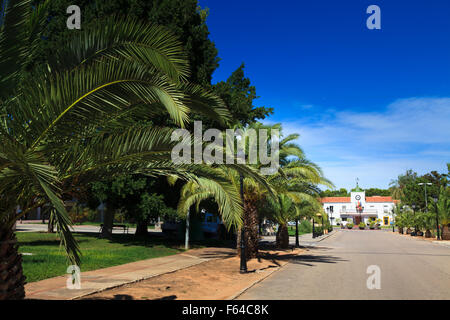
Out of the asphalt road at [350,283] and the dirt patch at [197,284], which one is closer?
the dirt patch at [197,284]

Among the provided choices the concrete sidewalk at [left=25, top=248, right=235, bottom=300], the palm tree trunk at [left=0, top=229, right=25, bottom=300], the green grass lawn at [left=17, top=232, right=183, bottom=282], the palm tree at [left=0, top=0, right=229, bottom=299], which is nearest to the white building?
the green grass lawn at [left=17, top=232, right=183, bottom=282]

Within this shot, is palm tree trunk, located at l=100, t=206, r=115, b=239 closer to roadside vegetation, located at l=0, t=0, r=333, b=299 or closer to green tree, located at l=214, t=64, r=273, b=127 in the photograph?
green tree, located at l=214, t=64, r=273, b=127

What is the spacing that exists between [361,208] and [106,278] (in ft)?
329

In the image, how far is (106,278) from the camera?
10070mm

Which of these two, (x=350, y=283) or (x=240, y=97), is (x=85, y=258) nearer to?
(x=350, y=283)

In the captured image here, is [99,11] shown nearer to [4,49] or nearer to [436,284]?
[4,49]

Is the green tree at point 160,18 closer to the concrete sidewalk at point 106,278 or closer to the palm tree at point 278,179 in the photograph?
the palm tree at point 278,179

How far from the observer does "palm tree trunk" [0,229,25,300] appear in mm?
4867

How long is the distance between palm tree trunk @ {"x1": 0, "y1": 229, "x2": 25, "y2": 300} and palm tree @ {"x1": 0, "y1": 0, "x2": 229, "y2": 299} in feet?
0.04

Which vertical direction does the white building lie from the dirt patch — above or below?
above

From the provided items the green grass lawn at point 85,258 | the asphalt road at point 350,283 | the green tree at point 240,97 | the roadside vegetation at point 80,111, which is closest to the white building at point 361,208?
the green tree at point 240,97

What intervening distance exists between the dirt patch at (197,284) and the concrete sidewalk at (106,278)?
33cm

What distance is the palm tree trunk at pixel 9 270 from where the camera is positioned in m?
4.87
